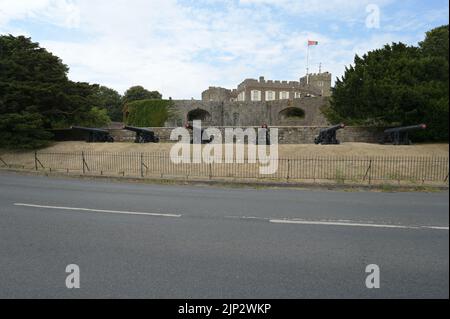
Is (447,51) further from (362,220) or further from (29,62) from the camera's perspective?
(29,62)

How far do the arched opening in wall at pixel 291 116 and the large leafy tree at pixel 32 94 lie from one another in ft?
77.0

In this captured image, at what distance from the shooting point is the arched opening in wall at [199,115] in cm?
4131

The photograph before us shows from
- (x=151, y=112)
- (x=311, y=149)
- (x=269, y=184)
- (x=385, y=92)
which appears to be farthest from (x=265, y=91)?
(x=269, y=184)

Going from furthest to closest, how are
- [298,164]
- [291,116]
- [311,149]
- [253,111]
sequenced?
[291,116], [253,111], [311,149], [298,164]

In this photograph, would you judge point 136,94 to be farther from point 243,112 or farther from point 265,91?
point 243,112

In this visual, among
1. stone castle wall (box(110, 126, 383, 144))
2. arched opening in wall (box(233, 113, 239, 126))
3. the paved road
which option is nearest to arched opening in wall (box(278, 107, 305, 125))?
arched opening in wall (box(233, 113, 239, 126))

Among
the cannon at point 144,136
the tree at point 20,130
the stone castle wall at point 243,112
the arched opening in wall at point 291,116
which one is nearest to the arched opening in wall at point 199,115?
the stone castle wall at point 243,112

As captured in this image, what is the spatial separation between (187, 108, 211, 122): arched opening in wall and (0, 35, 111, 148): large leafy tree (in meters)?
18.0

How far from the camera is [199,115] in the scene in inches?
1743

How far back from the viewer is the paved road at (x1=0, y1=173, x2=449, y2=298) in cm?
348

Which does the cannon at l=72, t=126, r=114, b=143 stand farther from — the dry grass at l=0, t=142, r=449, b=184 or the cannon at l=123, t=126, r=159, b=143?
the dry grass at l=0, t=142, r=449, b=184

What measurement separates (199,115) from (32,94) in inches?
973
